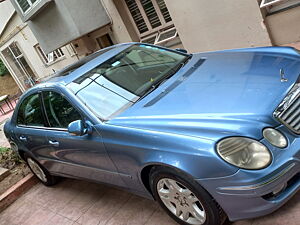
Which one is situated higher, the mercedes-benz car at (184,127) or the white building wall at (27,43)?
the white building wall at (27,43)

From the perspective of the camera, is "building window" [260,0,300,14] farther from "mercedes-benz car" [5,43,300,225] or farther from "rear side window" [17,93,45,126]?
"rear side window" [17,93,45,126]

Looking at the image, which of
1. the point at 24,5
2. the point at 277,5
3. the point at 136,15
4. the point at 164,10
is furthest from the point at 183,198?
the point at 24,5

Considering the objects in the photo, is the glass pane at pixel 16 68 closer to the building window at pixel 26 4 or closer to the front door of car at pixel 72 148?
the building window at pixel 26 4

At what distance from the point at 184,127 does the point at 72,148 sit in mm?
1532

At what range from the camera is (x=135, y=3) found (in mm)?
9469

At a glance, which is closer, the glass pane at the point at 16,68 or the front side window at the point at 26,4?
the front side window at the point at 26,4

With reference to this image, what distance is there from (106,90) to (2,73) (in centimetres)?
2888

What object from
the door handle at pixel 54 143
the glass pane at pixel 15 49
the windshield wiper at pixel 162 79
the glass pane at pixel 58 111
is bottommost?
the door handle at pixel 54 143

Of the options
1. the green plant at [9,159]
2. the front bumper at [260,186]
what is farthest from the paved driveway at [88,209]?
the green plant at [9,159]

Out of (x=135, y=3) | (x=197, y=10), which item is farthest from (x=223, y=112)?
(x=135, y=3)

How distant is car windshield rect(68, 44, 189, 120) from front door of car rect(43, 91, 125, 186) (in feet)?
0.66

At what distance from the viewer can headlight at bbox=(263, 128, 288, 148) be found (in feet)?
7.30

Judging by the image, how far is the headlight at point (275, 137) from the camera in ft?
7.30

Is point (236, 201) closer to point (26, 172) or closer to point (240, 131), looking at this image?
point (240, 131)
